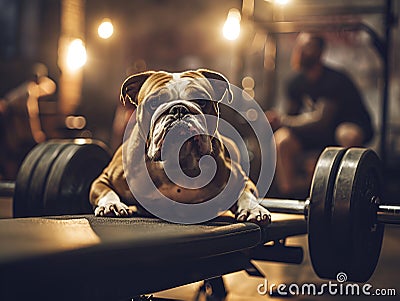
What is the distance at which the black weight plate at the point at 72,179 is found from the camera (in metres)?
2.18

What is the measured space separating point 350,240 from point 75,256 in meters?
1.03

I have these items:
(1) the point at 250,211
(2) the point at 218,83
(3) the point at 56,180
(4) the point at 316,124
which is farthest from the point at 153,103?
(4) the point at 316,124

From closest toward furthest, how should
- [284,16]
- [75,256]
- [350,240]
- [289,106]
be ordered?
[75,256], [350,240], [289,106], [284,16]

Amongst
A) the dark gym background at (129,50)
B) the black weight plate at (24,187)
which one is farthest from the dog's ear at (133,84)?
the dark gym background at (129,50)

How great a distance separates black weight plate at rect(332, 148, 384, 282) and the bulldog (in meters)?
0.26

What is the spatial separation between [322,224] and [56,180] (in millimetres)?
865

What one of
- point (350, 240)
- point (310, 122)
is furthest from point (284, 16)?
point (350, 240)

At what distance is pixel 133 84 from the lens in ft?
6.16

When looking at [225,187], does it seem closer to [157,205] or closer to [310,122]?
[157,205]

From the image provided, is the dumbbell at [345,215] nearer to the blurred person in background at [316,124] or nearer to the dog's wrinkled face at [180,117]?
the dog's wrinkled face at [180,117]

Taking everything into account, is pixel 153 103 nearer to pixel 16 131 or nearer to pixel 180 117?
Result: pixel 180 117

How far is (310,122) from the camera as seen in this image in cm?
459

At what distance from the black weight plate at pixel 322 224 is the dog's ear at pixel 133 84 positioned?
60 cm

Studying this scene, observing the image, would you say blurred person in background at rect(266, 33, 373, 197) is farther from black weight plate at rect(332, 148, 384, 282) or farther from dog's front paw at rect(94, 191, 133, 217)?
dog's front paw at rect(94, 191, 133, 217)
